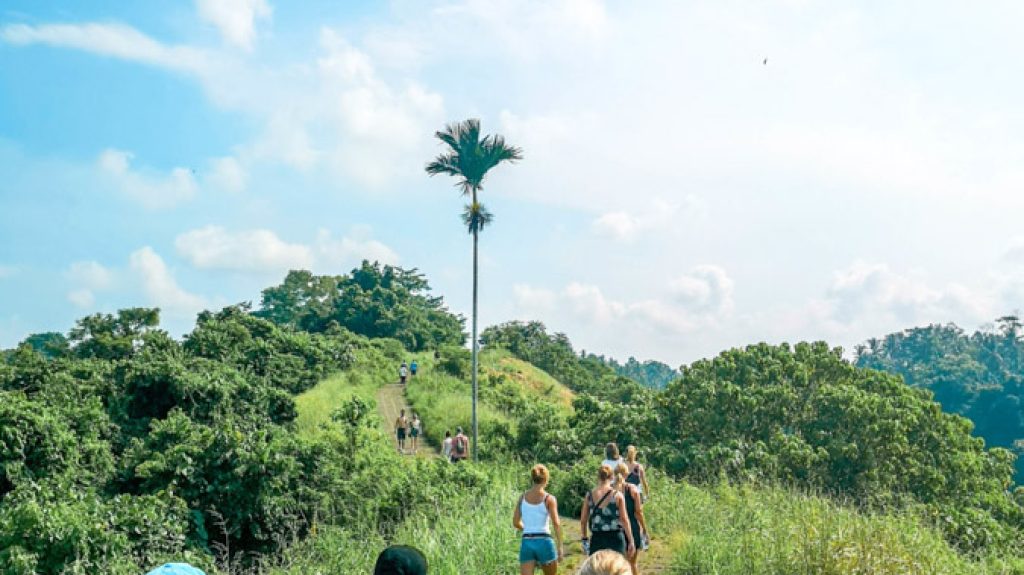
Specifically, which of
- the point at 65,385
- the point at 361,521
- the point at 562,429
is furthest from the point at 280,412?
the point at 361,521

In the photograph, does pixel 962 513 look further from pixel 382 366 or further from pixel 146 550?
pixel 382 366

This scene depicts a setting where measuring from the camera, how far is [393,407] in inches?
Answer: 1272

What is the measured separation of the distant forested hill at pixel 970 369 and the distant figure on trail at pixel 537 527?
55657mm

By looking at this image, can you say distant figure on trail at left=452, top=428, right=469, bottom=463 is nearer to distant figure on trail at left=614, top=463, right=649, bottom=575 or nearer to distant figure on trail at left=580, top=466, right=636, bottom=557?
distant figure on trail at left=614, top=463, right=649, bottom=575

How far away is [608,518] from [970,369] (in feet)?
299

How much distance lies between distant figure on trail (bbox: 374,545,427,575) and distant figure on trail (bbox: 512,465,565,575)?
3.50 metres

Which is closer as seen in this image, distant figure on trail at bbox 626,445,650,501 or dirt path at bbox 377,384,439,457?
distant figure on trail at bbox 626,445,650,501

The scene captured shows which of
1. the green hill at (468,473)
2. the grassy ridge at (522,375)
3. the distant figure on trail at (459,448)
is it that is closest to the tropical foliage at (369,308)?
the grassy ridge at (522,375)

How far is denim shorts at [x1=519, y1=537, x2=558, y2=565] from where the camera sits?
6809 millimetres

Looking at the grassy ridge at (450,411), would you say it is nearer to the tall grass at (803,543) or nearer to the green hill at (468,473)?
the green hill at (468,473)

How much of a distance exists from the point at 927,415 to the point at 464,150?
13.8 meters

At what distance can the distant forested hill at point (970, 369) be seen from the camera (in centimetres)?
6122

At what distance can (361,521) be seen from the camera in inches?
500

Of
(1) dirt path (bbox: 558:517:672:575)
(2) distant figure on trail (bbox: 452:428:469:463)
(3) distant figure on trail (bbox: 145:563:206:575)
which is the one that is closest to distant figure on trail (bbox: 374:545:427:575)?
(3) distant figure on trail (bbox: 145:563:206:575)
